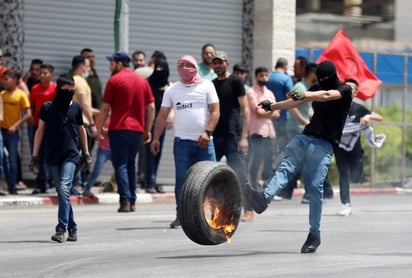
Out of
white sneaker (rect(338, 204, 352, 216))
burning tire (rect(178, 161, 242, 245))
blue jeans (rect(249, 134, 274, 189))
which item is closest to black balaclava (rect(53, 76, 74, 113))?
burning tire (rect(178, 161, 242, 245))

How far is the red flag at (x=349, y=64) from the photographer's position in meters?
20.8

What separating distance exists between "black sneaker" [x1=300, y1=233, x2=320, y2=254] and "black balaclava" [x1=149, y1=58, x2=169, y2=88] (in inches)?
300

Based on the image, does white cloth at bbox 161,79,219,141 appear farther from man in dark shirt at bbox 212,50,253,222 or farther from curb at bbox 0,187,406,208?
curb at bbox 0,187,406,208

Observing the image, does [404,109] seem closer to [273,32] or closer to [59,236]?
[273,32]

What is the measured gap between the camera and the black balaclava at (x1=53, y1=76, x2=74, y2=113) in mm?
12703

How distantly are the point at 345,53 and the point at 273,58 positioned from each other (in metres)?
2.64

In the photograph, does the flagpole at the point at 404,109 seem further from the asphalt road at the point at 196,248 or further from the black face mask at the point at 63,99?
the black face mask at the point at 63,99

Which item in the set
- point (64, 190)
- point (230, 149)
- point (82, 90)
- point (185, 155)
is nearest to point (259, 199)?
point (64, 190)

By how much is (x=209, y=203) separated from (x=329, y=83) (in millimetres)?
1607

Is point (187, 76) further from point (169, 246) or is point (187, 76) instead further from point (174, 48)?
point (174, 48)

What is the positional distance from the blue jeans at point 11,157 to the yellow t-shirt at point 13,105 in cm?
15

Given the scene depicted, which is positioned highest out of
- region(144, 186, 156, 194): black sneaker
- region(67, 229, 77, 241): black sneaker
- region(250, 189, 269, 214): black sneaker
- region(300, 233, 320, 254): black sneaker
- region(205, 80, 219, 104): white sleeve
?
region(205, 80, 219, 104): white sleeve

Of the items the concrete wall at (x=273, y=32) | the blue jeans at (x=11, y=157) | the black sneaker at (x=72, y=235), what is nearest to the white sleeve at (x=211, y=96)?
the black sneaker at (x=72, y=235)

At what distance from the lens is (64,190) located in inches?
490
